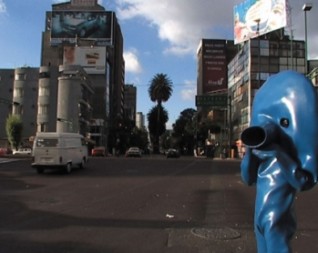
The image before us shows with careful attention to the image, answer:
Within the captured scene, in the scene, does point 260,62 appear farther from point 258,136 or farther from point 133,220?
point 258,136

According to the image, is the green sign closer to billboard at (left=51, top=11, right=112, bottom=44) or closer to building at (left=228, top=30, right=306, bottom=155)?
building at (left=228, top=30, right=306, bottom=155)

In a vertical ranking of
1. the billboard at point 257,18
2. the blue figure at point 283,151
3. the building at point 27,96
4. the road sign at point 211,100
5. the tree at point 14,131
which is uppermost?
the billboard at point 257,18

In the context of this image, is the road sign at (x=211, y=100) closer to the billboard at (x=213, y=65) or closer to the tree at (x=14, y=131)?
the tree at (x=14, y=131)

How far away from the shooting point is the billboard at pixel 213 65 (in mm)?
142000

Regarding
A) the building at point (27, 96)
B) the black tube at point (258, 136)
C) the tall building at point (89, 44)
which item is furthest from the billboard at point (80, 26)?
the black tube at point (258, 136)

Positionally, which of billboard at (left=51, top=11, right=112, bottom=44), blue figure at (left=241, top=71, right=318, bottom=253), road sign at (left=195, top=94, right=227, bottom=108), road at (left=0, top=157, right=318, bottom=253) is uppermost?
billboard at (left=51, top=11, right=112, bottom=44)

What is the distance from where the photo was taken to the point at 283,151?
3.41 meters

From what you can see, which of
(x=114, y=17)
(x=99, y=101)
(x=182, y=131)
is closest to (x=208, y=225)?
(x=99, y=101)

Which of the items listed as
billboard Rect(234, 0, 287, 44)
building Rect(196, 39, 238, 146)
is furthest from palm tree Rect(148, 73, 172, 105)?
billboard Rect(234, 0, 287, 44)

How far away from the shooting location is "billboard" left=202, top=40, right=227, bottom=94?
142 meters

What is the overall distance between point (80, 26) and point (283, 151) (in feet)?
402

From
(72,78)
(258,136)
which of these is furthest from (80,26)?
(258,136)

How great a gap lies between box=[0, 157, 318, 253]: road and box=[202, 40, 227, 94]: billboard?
125852mm

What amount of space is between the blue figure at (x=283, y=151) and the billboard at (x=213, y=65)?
139 m
